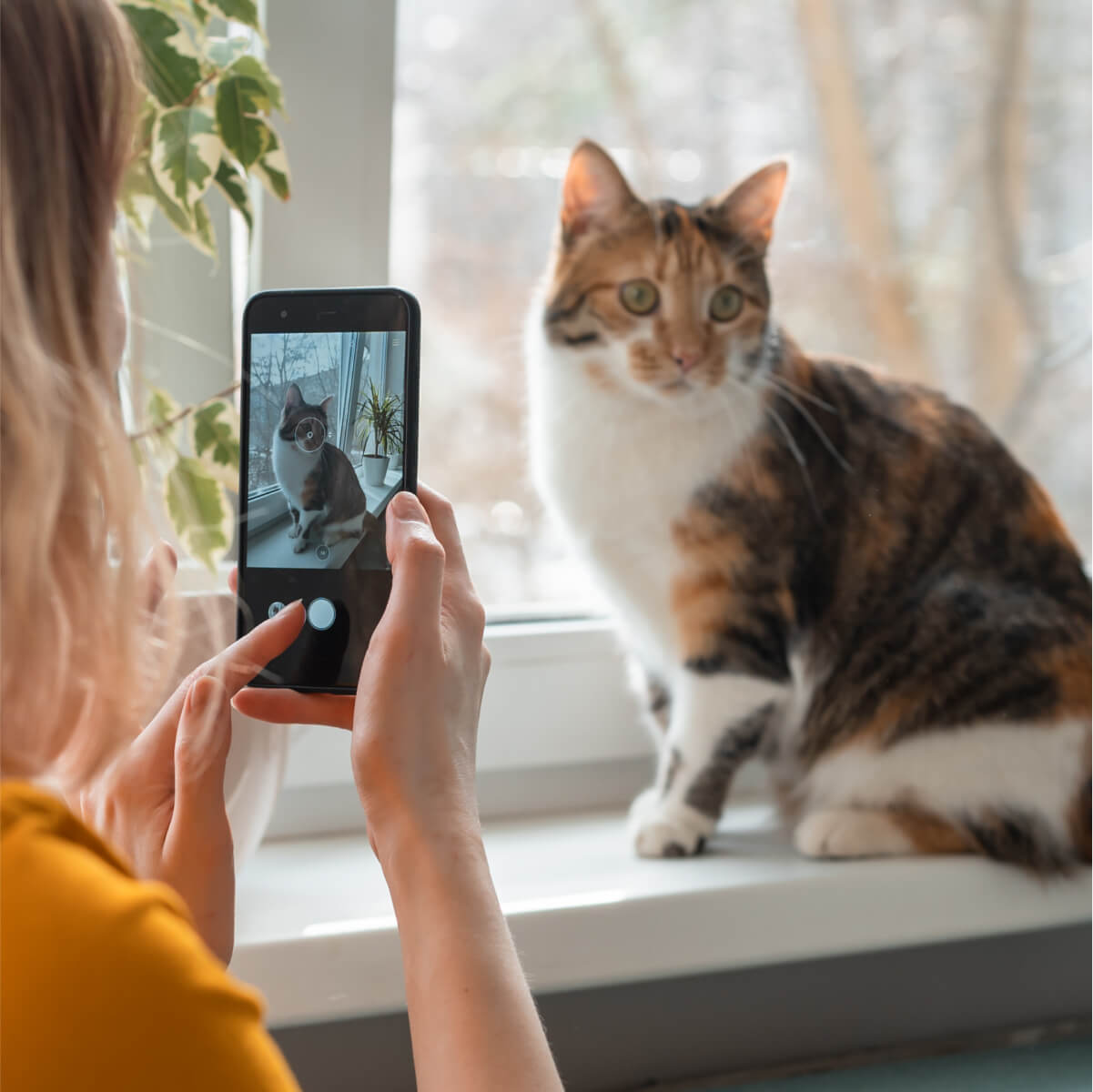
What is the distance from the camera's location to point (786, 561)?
909 millimetres

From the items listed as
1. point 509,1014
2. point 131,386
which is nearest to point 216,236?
point 131,386

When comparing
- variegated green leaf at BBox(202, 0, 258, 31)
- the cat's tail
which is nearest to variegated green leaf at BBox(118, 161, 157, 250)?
variegated green leaf at BBox(202, 0, 258, 31)

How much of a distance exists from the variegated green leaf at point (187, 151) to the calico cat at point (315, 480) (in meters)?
0.19

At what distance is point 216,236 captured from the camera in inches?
37.6

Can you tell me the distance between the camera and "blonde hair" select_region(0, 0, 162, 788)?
409 millimetres

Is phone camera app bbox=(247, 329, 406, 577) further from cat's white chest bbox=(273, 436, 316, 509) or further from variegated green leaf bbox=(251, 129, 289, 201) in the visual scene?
variegated green leaf bbox=(251, 129, 289, 201)

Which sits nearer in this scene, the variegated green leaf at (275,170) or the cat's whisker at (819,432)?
the variegated green leaf at (275,170)

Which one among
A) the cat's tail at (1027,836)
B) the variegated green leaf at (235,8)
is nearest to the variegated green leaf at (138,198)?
the variegated green leaf at (235,8)

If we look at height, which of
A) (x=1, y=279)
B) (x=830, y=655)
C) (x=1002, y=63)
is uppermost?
(x=1002, y=63)

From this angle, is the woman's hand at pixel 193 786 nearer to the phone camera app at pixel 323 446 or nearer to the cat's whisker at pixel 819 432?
the phone camera app at pixel 323 446

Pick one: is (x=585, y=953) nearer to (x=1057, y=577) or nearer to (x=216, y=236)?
(x=1057, y=577)

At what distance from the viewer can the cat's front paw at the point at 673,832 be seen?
0.93 metres

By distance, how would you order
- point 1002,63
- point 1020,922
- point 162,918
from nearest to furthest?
1. point 162,918
2. point 1020,922
3. point 1002,63

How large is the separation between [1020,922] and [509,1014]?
0.59 metres
